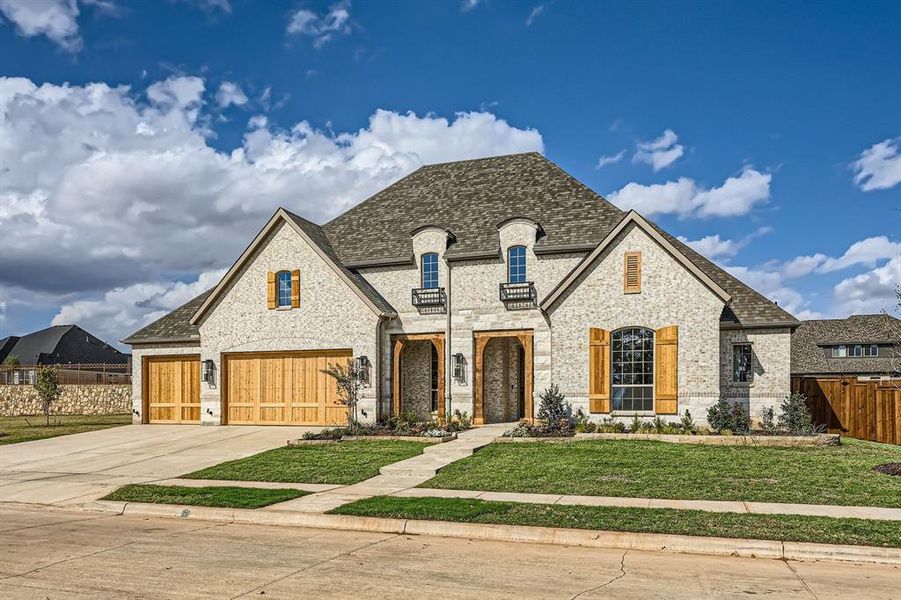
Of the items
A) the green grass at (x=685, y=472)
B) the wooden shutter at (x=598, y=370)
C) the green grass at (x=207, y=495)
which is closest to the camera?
the green grass at (x=685, y=472)

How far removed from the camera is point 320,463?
17.0 metres

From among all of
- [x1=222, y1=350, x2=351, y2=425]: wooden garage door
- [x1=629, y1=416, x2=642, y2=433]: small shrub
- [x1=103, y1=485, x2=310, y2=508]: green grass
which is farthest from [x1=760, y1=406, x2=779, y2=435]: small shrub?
[x1=103, y1=485, x2=310, y2=508]: green grass

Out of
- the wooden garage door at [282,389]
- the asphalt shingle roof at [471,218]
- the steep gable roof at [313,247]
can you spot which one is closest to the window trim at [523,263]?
the asphalt shingle roof at [471,218]

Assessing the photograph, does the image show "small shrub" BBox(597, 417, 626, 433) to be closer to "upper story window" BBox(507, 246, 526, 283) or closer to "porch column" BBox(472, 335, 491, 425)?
"porch column" BBox(472, 335, 491, 425)

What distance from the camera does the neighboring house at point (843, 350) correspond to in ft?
169

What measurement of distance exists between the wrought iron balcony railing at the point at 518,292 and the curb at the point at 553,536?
1392cm

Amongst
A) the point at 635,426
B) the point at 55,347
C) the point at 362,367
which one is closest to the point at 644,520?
the point at 635,426

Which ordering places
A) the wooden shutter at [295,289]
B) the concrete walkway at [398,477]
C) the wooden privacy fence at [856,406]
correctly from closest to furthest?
the concrete walkway at [398,477] → the wooden privacy fence at [856,406] → the wooden shutter at [295,289]

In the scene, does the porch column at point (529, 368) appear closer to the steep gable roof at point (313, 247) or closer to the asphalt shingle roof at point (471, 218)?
the asphalt shingle roof at point (471, 218)

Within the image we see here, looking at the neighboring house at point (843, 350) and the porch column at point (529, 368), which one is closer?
the porch column at point (529, 368)

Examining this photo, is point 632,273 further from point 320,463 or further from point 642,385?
point 320,463

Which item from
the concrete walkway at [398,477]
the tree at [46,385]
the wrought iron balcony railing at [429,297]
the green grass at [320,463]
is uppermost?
the wrought iron balcony railing at [429,297]

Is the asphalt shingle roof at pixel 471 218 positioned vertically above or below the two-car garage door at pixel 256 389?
above

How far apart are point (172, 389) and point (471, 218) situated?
12.5m
